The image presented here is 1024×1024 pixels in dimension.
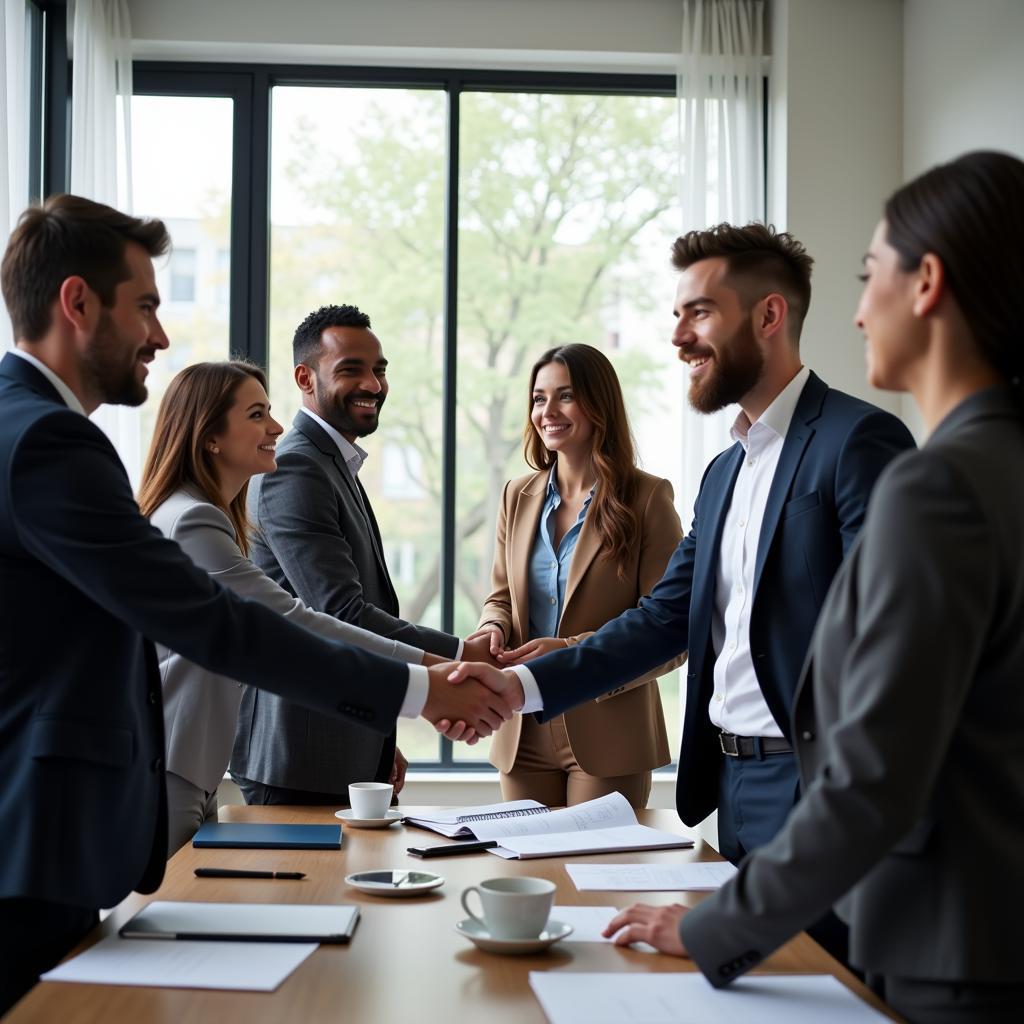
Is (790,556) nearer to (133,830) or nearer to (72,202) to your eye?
(133,830)

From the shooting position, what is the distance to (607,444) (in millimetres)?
3234

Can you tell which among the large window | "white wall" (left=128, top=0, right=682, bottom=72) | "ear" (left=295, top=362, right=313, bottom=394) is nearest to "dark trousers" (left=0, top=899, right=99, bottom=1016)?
"ear" (left=295, top=362, right=313, bottom=394)

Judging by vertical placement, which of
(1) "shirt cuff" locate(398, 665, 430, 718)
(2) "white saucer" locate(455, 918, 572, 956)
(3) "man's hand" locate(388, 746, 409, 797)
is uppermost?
(1) "shirt cuff" locate(398, 665, 430, 718)

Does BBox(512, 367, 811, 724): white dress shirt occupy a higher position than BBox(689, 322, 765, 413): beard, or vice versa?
BBox(689, 322, 765, 413): beard

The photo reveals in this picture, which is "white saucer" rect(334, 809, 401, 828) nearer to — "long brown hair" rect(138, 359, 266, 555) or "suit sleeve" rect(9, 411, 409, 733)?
"suit sleeve" rect(9, 411, 409, 733)

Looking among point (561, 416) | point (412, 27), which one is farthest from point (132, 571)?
point (412, 27)

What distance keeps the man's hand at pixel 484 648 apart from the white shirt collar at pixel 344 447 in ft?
1.87

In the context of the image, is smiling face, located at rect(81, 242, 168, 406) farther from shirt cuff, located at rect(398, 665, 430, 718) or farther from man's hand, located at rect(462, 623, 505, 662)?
man's hand, located at rect(462, 623, 505, 662)

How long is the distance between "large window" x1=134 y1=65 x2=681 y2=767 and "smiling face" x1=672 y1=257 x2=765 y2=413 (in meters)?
2.10

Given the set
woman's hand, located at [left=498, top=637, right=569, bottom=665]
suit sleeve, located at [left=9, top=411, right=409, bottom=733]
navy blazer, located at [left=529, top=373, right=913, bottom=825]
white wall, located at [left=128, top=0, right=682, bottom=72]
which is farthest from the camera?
white wall, located at [left=128, top=0, right=682, bottom=72]

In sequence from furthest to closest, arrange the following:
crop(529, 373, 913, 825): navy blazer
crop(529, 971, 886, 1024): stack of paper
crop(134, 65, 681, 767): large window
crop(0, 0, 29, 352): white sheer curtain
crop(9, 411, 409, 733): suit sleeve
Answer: crop(134, 65, 681, 767): large window
crop(0, 0, 29, 352): white sheer curtain
crop(529, 373, 913, 825): navy blazer
crop(9, 411, 409, 733): suit sleeve
crop(529, 971, 886, 1024): stack of paper

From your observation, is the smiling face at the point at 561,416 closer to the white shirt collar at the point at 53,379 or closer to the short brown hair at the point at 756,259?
the short brown hair at the point at 756,259

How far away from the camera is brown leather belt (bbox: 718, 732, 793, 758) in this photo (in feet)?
6.73

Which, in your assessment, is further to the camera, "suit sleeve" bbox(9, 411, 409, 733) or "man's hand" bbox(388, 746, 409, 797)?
"man's hand" bbox(388, 746, 409, 797)
